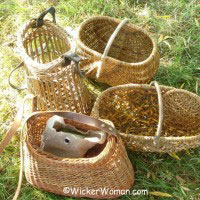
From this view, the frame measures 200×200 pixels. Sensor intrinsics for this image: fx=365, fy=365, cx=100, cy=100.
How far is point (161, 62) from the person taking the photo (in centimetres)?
288

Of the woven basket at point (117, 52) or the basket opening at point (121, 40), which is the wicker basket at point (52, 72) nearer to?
the woven basket at point (117, 52)

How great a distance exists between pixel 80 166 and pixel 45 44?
43.3 inches

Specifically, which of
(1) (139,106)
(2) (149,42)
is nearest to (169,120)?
(1) (139,106)

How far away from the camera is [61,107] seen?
7.41 feet

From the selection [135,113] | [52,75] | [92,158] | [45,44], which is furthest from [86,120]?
[45,44]

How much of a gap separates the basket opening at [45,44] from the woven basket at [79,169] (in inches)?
24.8

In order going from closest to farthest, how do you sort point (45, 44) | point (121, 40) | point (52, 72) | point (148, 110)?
1. point (52, 72)
2. point (148, 110)
3. point (45, 44)
4. point (121, 40)

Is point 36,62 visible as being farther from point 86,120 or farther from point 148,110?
point 148,110

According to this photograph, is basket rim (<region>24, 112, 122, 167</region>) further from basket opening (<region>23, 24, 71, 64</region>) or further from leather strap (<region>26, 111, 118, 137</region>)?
basket opening (<region>23, 24, 71, 64</region>)

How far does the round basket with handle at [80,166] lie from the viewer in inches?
71.7

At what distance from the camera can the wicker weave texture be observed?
2.06 m

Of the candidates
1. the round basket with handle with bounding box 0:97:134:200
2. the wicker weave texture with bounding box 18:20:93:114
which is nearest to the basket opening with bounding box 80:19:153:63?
the wicker weave texture with bounding box 18:20:93:114

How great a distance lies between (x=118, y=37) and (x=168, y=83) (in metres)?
0.54

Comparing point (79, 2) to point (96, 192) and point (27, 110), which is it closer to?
point (27, 110)
